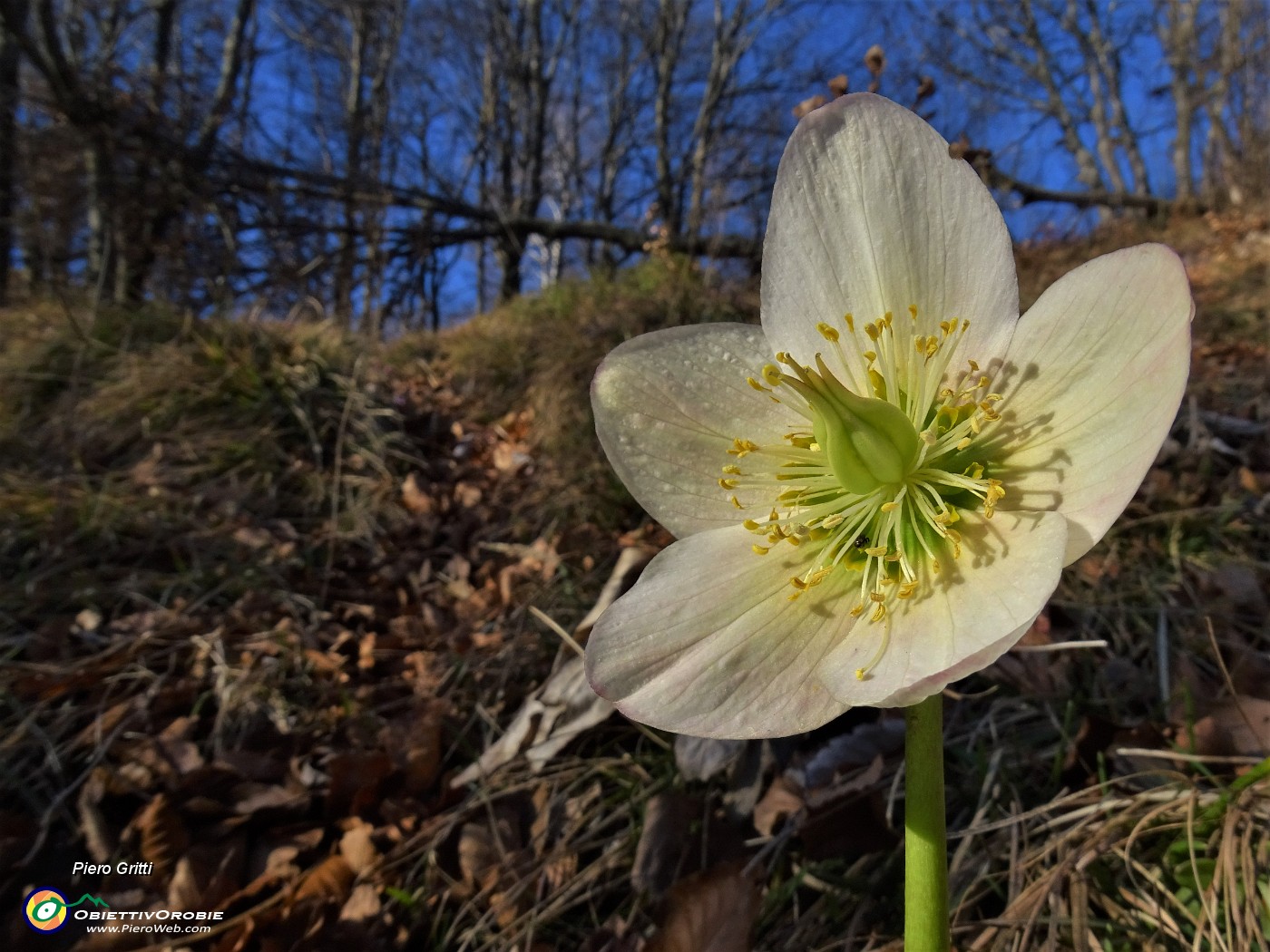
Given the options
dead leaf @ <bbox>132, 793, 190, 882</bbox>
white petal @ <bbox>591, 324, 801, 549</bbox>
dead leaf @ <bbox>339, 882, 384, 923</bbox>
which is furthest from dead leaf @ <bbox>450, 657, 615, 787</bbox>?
white petal @ <bbox>591, 324, 801, 549</bbox>

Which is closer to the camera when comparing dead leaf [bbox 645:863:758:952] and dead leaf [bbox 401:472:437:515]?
dead leaf [bbox 645:863:758:952]

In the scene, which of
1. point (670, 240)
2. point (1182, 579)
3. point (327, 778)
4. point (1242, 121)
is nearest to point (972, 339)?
point (1182, 579)

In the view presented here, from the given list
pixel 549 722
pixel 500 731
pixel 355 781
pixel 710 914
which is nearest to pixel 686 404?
pixel 710 914

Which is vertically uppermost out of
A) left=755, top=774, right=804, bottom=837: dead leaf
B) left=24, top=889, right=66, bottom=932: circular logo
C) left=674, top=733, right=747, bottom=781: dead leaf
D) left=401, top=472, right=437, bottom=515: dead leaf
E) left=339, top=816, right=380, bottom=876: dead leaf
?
left=401, top=472, right=437, bottom=515: dead leaf

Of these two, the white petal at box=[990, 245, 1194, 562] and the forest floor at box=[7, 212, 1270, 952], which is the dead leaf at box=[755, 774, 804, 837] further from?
the white petal at box=[990, 245, 1194, 562]

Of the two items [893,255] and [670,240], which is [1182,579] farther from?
[670,240]

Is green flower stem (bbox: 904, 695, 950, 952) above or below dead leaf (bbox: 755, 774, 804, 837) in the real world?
above

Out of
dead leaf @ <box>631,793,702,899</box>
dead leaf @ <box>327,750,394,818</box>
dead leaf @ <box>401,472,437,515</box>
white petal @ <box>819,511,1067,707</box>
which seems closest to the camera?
white petal @ <box>819,511,1067,707</box>
